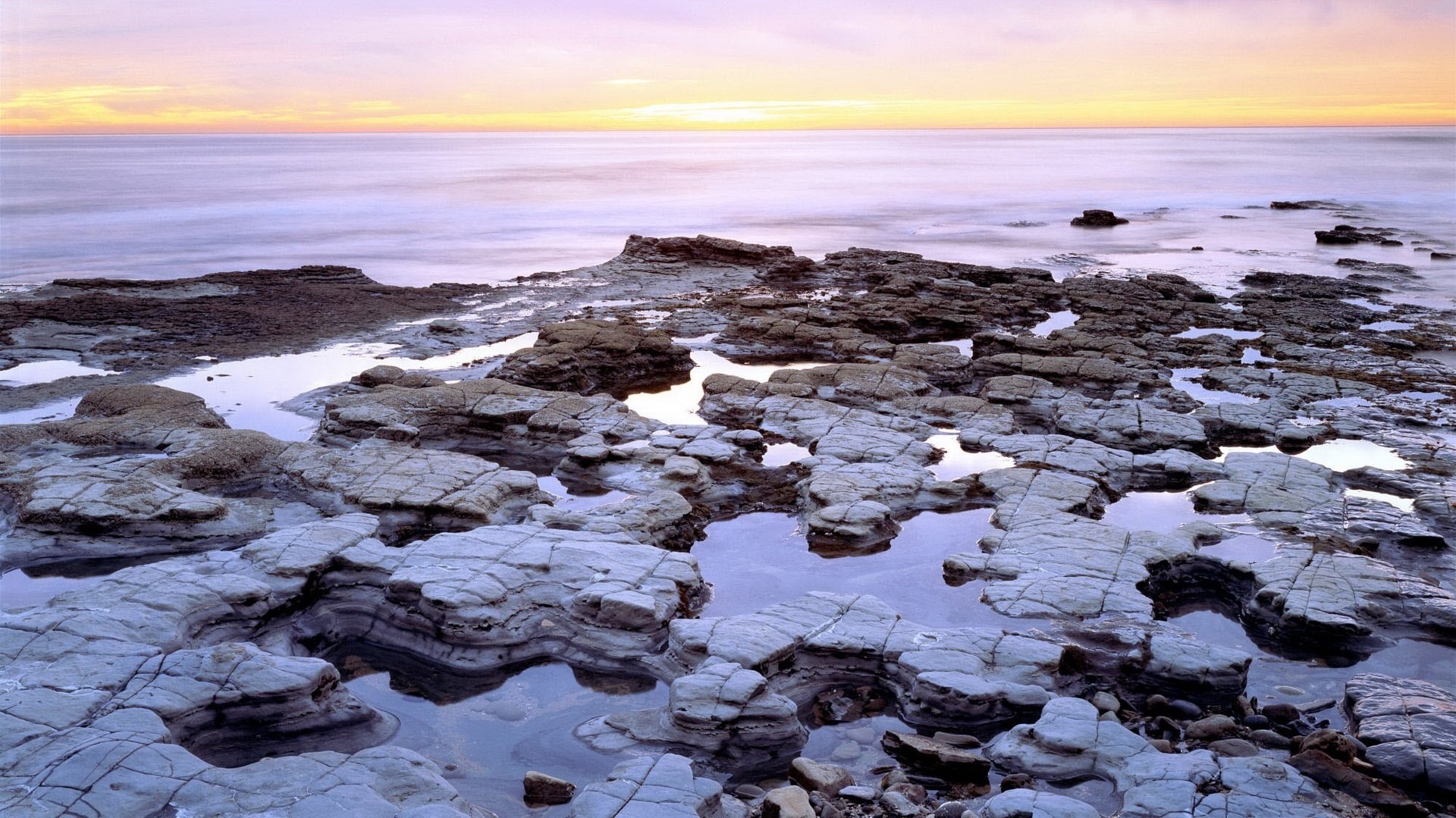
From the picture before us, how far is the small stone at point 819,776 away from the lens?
5598mm

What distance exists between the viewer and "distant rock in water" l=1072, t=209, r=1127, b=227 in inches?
1631

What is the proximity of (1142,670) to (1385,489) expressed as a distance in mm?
5221

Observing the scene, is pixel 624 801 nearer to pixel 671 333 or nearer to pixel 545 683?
pixel 545 683

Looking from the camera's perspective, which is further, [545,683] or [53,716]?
[545,683]

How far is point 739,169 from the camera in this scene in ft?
294

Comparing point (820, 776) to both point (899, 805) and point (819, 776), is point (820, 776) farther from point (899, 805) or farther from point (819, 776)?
point (899, 805)

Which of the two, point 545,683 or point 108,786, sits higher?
point 108,786

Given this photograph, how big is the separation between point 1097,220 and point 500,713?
40.5 m

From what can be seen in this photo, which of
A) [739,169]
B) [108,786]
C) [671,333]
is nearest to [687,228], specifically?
[671,333]

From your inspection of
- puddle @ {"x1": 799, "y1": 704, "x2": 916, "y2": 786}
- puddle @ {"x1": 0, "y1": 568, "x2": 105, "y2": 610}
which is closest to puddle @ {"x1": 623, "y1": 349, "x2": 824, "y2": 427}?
puddle @ {"x1": 799, "y1": 704, "x2": 916, "y2": 786}

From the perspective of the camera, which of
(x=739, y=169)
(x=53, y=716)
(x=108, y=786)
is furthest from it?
(x=739, y=169)

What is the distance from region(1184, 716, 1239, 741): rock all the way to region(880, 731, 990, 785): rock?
54.7 inches

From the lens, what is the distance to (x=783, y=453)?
37.5ft

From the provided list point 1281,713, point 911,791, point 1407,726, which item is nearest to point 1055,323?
point 1281,713
